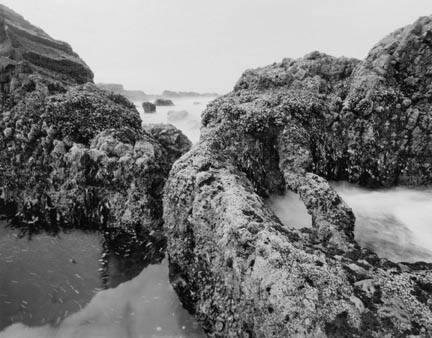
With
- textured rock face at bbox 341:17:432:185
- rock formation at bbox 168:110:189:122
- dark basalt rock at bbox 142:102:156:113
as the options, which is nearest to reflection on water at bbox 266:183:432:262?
textured rock face at bbox 341:17:432:185

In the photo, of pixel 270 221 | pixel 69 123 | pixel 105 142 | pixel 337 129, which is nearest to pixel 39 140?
pixel 69 123

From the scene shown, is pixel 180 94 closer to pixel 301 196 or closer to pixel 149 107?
pixel 149 107

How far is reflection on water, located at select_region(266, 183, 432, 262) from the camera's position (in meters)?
7.07

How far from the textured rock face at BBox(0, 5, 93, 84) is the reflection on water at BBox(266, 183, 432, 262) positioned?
38.1 ft

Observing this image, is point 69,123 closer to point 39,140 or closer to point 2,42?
point 39,140

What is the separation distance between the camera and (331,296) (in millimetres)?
4078

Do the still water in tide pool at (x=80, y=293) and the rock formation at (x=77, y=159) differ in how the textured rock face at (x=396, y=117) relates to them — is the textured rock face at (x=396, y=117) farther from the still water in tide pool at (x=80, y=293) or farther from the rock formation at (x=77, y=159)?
the still water in tide pool at (x=80, y=293)

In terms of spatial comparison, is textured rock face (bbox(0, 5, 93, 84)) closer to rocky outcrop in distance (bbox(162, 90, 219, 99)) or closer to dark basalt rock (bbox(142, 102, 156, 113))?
dark basalt rock (bbox(142, 102, 156, 113))

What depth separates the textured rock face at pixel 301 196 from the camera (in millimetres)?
4117

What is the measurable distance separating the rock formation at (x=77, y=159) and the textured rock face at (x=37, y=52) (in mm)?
606

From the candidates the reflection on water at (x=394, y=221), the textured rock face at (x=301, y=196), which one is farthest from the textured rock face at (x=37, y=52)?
the reflection on water at (x=394, y=221)

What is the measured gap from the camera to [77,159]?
30.9 ft

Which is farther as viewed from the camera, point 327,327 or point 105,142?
point 105,142

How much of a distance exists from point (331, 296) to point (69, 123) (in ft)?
31.3
